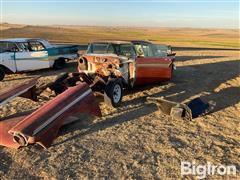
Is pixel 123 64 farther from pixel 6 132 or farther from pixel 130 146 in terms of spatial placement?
pixel 6 132

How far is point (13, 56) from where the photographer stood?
1195cm

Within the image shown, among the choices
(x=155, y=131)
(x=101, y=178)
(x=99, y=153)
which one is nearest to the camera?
(x=101, y=178)

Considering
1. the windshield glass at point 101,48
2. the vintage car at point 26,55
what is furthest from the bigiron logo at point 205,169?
the vintage car at point 26,55

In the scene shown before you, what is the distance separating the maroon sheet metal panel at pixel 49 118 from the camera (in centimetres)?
537

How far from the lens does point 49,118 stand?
5.76 m

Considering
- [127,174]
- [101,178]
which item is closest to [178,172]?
[127,174]

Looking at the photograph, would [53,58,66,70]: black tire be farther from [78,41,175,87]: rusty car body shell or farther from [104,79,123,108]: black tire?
[104,79,123,108]: black tire

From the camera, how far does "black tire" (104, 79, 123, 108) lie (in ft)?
26.0

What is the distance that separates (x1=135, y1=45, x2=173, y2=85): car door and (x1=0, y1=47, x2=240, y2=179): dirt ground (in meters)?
0.68

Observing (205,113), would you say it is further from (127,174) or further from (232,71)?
(232,71)

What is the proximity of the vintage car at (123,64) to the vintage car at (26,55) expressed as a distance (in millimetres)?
3729

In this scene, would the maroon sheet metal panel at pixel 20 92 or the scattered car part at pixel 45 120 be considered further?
the maroon sheet metal panel at pixel 20 92

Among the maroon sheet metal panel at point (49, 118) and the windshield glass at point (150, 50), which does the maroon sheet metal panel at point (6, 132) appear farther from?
the windshield glass at point (150, 50)

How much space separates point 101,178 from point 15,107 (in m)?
4.24
